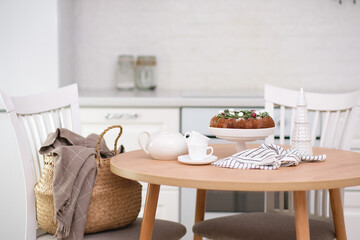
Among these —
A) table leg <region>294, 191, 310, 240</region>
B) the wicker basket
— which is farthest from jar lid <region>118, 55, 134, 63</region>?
table leg <region>294, 191, 310, 240</region>

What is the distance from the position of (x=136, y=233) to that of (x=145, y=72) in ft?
5.75

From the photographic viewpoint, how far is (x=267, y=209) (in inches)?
86.7

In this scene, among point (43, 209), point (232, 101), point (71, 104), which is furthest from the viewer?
point (232, 101)

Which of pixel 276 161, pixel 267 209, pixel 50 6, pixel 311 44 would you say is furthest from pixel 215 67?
pixel 276 161

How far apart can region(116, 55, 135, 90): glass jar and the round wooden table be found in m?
1.63

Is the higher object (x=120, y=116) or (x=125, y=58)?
(x=125, y=58)

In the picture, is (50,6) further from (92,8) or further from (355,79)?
(355,79)

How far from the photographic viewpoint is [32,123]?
1.99 m

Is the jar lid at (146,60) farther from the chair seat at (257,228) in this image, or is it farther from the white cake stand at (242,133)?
the white cake stand at (242,133)

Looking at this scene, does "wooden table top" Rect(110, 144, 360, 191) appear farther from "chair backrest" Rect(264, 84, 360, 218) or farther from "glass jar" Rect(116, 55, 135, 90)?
"glass jar" Rect(116, 55, 135, 90)

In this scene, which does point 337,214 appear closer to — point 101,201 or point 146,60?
point 101,201

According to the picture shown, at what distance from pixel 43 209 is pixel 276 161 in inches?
31.6

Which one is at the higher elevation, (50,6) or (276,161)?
(50,6)

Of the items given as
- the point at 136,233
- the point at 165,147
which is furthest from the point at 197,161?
the point at 136,233
